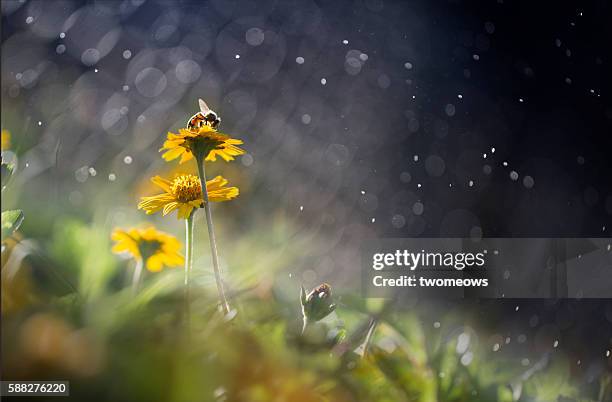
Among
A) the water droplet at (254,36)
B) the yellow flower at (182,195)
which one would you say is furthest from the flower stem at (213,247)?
the water droplet at (254,36)

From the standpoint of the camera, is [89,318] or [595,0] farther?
[595,0]

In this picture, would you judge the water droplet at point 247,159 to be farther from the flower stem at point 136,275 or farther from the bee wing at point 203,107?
the flower stem at point 136,275

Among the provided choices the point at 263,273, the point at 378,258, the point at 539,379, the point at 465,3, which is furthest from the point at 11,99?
the point at 539,379

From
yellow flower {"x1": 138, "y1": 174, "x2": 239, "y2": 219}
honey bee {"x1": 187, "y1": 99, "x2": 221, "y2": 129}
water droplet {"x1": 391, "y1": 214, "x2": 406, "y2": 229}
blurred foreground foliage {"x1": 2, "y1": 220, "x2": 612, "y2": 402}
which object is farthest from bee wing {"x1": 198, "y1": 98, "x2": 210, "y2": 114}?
water droplet {"x1": 391, "y1": 214, "x2": 406, "y2": 229}

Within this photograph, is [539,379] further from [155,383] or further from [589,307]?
[155,383]

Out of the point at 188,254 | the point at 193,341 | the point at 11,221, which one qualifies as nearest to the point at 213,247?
the point at 188,254

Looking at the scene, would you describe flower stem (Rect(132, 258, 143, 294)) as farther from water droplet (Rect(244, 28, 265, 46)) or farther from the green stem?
water droplet (Rect(244, 28, 265, 46))
